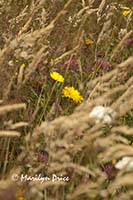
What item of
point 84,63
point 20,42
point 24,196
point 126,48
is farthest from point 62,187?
point 126,48

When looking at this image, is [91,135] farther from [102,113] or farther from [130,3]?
[130,3]

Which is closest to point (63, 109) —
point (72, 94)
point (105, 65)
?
point (72, 94)

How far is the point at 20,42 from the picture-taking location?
5.42ft

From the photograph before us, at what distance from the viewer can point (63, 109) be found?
86.5 inches

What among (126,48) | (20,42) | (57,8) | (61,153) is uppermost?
(20,42)

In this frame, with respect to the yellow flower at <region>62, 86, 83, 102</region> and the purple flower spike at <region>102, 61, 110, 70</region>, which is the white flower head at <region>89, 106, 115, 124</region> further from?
the purple flower spike at <region>102, 61, 110, 70</region>

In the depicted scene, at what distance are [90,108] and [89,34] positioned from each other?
129cm

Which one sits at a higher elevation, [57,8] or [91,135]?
[91,135]

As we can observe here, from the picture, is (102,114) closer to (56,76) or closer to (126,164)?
(126,164)

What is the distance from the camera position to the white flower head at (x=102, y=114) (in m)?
1.43

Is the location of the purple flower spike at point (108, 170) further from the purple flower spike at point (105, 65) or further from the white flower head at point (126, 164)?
the purple flower spike at point (105, 65)

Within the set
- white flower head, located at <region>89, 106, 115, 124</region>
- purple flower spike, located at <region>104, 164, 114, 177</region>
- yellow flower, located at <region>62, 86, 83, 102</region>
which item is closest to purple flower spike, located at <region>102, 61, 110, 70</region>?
yellow flower, located at <region>62, 86, 83, 102</region>

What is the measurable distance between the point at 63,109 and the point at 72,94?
77 mm

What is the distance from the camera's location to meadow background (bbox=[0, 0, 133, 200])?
1.34 meters
